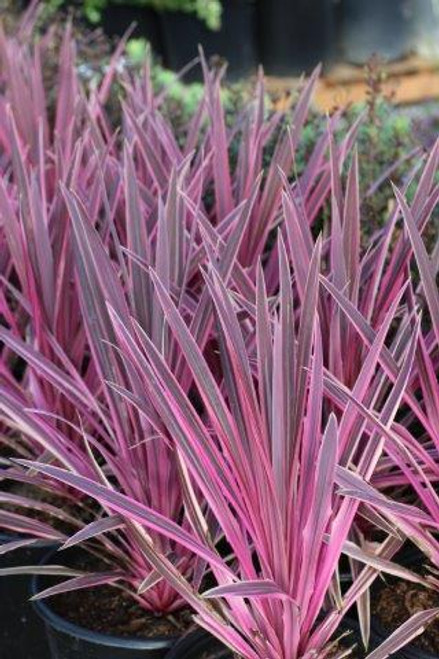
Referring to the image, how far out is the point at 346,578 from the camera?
1068 millimetres

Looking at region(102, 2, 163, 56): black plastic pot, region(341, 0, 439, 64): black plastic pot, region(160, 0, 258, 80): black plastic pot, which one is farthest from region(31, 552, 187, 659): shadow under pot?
region(341, 0, 439, 64): black plastic pot

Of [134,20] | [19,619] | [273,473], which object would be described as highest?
[134,20]

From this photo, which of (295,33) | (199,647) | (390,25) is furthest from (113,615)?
(390,25)

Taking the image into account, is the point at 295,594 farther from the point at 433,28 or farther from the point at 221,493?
the point at 433,28

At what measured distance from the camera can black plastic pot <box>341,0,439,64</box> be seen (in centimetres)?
573

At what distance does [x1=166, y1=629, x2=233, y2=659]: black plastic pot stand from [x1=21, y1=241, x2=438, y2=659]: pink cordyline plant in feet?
0.27

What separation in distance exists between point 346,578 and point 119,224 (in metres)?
0.64

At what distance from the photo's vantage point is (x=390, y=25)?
19.0ft

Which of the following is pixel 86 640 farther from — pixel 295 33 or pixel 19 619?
pixel 295 33

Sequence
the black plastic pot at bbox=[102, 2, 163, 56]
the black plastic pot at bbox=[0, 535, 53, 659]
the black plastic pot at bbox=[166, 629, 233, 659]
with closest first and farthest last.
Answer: the black plastic pot at bbox=[166, 629, 233, 659], the black plastic pot at bbox=[0, 535, 53, 659], the black plastic pot at bbox=[102, 2, 163, 56]

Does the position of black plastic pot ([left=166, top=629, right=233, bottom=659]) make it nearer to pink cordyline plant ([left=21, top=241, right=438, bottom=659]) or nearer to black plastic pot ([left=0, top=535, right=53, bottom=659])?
pink cordyline plant ([left=21, top=241, right=438, bottom=659])

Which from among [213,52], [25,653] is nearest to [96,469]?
[25,653]

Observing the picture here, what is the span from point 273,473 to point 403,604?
0.32m

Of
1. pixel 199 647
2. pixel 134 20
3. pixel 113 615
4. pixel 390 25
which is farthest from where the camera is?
pixel 390 25
